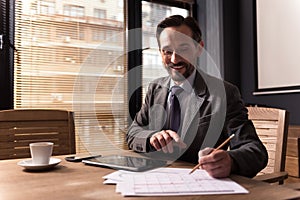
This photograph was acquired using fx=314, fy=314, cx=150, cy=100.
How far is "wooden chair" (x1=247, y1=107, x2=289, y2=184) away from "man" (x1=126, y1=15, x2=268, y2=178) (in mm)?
189

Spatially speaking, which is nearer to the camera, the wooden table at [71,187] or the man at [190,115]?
the wooden table at [71,187]

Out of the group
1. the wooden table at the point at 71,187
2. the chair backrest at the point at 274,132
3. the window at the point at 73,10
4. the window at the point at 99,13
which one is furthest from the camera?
the window at the point at 99,13

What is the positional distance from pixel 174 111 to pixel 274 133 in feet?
1.41

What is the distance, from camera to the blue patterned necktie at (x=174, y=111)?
136 centimetres

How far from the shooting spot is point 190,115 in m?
1.29

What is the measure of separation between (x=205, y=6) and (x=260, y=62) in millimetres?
837

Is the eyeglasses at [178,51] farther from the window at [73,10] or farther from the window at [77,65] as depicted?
the window at [73,10]

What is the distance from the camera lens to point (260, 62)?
9.32ft

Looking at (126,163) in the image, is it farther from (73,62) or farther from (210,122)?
(73,62)

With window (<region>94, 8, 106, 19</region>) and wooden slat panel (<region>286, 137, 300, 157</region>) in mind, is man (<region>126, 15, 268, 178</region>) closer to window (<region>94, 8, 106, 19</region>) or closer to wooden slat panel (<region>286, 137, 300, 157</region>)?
wooden slat panel (<region>286, 137, 300, 157</region>)

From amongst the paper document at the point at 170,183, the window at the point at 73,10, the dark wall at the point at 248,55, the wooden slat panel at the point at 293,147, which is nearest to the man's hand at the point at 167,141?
the paper document at the point at 170,183

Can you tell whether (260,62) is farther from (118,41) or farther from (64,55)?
(64,55)

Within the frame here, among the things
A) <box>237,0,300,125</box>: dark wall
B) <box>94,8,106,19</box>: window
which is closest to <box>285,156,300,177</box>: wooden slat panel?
<box>237,0,300,125</box>: dark wall

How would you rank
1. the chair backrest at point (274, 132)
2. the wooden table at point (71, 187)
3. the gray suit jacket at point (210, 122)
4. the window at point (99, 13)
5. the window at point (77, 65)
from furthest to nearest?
the window at point (99, 13) < the window at point (77, 65) < the chair backrest at point (274, 132) < the gray suit jacket at point (210, 122) < the wooden table at point (71, 187)
